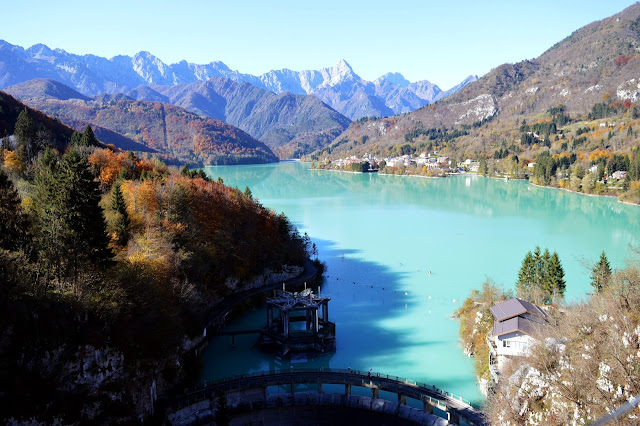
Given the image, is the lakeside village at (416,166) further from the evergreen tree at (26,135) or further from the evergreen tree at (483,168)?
the evergreen tree at (26,135)

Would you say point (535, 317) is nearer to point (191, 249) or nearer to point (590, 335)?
point (590, 335)

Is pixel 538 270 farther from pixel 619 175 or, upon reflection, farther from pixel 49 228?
pixel 619 175

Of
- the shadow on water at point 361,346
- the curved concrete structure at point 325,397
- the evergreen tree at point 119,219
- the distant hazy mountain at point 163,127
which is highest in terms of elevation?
the distant hazy mountain at point 163,127

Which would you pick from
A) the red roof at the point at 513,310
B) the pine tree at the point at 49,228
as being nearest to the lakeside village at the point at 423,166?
the red roof at the point at 513,310

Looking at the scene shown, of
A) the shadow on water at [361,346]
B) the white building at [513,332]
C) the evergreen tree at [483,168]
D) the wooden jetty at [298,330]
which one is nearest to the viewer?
the white building at [513,332]

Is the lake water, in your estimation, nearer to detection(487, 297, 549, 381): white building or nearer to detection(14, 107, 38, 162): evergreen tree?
detection(487, 297, 549, 381): white building

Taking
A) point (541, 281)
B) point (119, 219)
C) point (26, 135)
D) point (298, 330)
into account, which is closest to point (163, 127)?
point (26, 135)

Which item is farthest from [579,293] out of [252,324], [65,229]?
[65,229]
